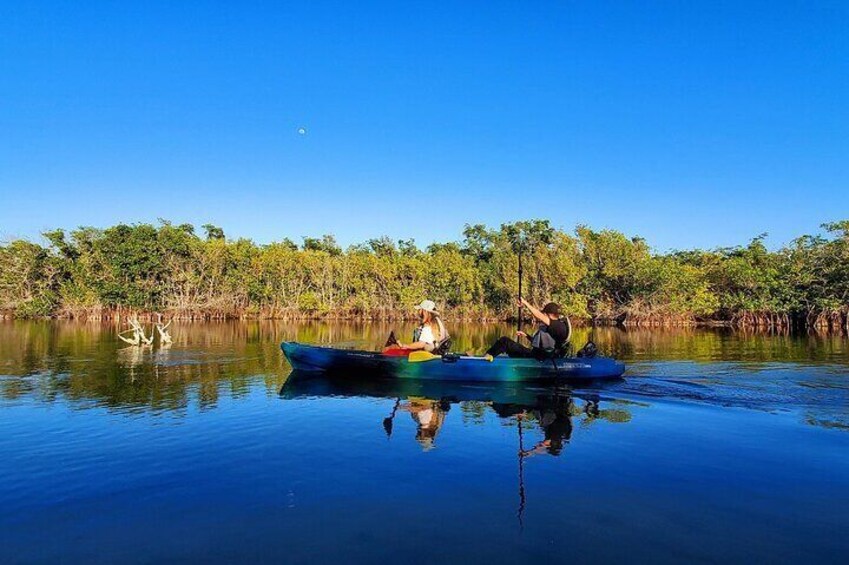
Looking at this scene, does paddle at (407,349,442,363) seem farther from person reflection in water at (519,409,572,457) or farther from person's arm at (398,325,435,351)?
person reflection in water at (519,409,572,457)

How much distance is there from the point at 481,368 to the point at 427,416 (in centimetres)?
291

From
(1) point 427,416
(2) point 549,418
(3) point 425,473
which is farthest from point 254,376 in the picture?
(3) point 425,473

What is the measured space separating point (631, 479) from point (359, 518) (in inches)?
116

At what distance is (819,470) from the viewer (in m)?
6.63

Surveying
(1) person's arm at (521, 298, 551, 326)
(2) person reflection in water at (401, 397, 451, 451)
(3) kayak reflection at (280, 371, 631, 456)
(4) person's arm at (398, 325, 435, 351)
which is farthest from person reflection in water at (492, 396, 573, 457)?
(4) person's arm at (398, 325, 435, 351)

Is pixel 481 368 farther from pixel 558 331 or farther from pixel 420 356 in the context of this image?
pixel 558 331

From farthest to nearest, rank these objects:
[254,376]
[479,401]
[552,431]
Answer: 1. [254,376]
2. [479,401]
3. [552,431]

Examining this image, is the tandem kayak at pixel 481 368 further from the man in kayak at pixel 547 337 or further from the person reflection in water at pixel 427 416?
the person reflection in water at pixel 427 416

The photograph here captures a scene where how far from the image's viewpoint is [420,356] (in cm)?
1259

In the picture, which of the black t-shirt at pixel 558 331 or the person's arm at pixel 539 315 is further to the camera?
the black t-shirt at pixel 558 331

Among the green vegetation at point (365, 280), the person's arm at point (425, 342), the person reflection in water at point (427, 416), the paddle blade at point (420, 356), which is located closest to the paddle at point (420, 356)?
the paddle blade at point (420, 356)

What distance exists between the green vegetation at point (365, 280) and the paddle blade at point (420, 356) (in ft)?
119

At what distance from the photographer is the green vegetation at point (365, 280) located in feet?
148

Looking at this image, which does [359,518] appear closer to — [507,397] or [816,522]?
[816,522]
